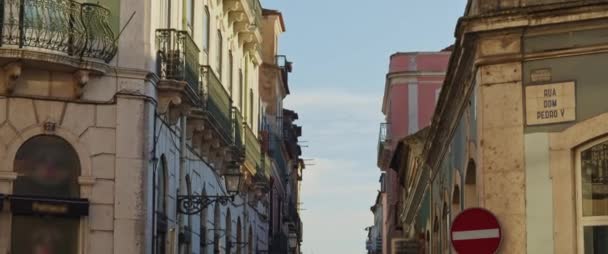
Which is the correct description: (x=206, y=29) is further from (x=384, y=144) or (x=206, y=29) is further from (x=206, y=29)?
(x=384, y=144)

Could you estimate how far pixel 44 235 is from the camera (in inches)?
795

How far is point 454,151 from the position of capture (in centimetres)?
2052

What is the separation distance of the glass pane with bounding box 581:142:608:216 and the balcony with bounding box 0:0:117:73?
894 centimetres

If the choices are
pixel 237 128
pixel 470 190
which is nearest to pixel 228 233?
pixel 237 128

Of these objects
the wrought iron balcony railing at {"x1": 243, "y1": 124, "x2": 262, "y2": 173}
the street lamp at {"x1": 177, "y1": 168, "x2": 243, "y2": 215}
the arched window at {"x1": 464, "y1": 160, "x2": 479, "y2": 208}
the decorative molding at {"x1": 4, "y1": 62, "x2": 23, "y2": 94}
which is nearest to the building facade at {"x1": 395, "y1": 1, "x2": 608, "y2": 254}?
the arched window at {"x1": 464, "y1": 160, "x2": 479, "y2": 208}

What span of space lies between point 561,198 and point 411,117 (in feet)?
138

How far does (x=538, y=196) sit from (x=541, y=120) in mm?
857

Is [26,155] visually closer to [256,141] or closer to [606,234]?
[606,234]

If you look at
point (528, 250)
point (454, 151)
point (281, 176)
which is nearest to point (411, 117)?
point (281, 176)

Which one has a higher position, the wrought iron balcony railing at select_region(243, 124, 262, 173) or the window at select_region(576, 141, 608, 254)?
the wrought iron balcony railing at select_region(243, 124, 262, 173)

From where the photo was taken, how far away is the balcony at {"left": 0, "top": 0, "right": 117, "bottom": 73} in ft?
64.8

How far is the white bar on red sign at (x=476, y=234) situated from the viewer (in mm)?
12305

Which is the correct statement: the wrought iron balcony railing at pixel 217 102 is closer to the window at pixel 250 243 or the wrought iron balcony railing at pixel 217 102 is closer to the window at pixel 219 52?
the window at pixel 219 52

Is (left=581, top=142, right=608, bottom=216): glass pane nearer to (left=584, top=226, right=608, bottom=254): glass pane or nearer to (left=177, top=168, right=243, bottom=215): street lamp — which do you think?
(left=584, top=226, right=608, bottom=254): glass pane
